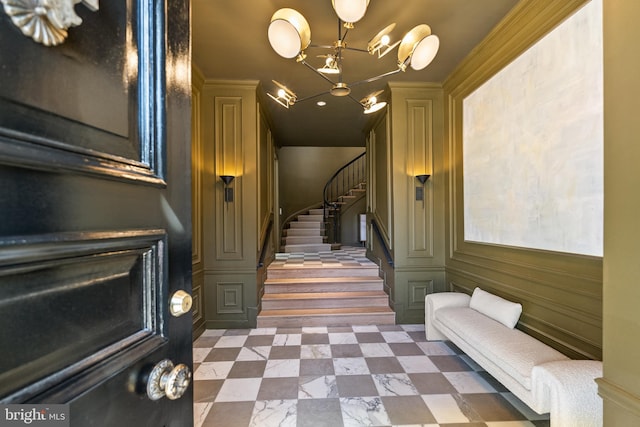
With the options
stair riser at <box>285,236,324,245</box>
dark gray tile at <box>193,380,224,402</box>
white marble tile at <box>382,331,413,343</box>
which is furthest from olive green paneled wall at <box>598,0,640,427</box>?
stair riser at <box>285,236,324,245</box>

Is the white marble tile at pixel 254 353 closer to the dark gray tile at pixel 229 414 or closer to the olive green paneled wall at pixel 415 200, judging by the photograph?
the dark gray tile at pixel 229 414

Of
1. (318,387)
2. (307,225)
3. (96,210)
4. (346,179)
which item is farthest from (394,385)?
(346,179)

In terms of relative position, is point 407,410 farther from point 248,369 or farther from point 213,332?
point 213,332

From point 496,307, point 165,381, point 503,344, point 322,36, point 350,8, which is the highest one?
point 322,36

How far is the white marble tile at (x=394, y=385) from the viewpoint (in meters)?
2.41

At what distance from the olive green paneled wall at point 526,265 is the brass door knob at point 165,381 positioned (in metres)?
2.40

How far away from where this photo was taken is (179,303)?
30.6 inches

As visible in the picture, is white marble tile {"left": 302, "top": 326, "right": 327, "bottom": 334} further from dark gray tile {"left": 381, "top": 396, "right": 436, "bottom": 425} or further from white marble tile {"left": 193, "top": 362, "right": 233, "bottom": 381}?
dark gray tile {"left": 381, "top": 396, "right": 436, "bottom": 425}

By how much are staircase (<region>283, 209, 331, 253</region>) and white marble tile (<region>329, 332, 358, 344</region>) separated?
3474 mm

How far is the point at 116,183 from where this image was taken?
60cm

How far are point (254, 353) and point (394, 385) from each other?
1491 mm

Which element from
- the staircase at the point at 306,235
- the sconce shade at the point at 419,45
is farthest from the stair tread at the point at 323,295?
the sconce shade at the point at 419,45

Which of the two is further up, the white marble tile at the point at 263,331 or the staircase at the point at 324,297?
the staircase at the point at 324,297

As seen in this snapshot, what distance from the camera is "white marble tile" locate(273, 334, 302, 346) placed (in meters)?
3.40
